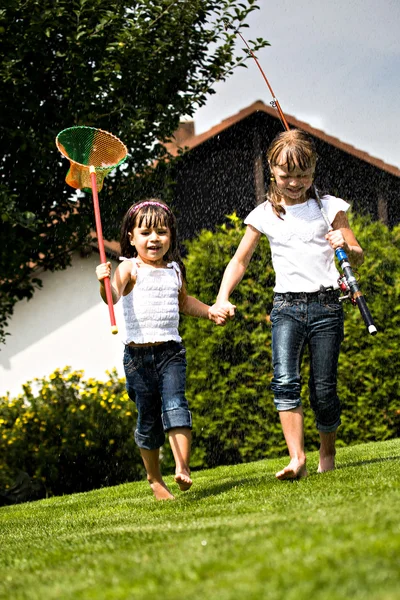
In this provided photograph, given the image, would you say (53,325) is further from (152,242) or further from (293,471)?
(293,471)

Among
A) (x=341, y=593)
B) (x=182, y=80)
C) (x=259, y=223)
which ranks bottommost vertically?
(x=341, y=593)

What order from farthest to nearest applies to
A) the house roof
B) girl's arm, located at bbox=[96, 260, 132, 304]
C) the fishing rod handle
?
the house roof → girl's arm, located at bbox=[96, 260, 132, 304] → the fishing rod handle

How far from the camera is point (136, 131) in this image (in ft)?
25.4

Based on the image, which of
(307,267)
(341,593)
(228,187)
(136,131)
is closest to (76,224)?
(136,131)

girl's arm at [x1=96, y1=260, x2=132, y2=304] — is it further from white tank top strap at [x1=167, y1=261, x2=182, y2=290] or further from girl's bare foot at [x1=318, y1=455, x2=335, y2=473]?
girl's bare foot at [x1=318, y1=455, x2=335, y2=473]

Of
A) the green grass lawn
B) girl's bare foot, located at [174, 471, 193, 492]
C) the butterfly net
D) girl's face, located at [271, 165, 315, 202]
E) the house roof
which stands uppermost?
the house roof

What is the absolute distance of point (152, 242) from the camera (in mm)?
5219

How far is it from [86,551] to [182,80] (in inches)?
231

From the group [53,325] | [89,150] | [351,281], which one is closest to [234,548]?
[351,281]

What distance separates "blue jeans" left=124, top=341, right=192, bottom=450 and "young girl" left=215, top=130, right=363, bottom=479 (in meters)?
0.42

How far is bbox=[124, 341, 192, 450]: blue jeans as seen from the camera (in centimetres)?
494

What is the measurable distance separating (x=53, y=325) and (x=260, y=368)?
882 centimetres

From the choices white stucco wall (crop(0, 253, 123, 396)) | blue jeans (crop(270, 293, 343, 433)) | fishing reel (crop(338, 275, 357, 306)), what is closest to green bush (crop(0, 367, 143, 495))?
blue jeans (crop(270, 293, 343, 433))

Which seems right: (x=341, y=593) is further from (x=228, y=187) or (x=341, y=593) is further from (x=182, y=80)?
(x=228, y=187)
